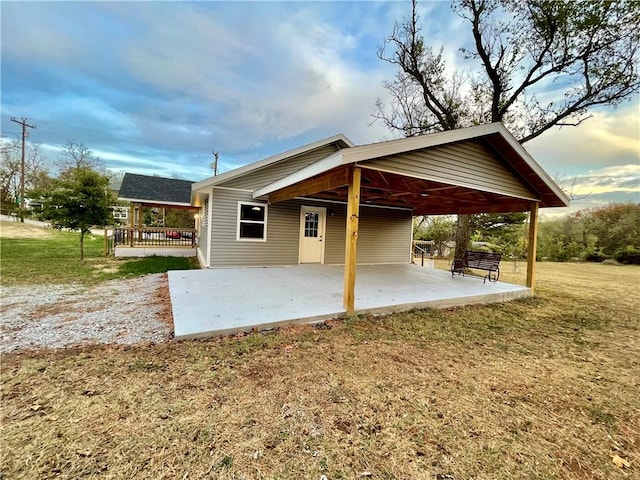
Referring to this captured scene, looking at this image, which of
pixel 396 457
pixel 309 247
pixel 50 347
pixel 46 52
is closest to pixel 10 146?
pixel 46 52

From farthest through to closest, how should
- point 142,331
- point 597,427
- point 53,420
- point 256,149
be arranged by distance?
point 256,149
point 142,331
point 597,427
point 53,420

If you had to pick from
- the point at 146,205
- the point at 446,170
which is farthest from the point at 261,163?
the point at 146,205

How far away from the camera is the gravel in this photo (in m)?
3.40

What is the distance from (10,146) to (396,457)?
35136 mm

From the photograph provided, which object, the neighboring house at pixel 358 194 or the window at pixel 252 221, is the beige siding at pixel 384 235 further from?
the window at pixel 252 221

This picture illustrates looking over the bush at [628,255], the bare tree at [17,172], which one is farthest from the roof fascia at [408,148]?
the bare tree at [17,172]

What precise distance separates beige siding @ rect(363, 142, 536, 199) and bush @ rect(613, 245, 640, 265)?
1632cm

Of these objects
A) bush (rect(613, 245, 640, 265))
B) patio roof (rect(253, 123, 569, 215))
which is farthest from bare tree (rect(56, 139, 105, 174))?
bush (rect(613, 245, 640, 265))

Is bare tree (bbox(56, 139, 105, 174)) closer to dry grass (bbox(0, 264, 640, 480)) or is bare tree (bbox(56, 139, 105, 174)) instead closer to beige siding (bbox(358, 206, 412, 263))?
beige siding (bbox(358, 206, 412, 263))

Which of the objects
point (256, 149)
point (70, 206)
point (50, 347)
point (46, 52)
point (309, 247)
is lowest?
point (50, 347)

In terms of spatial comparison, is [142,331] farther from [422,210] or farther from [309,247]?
[422,210]

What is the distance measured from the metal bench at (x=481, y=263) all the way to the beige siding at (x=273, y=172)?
18.9 ft

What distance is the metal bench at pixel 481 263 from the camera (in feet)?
24.4

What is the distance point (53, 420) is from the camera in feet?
6.40
